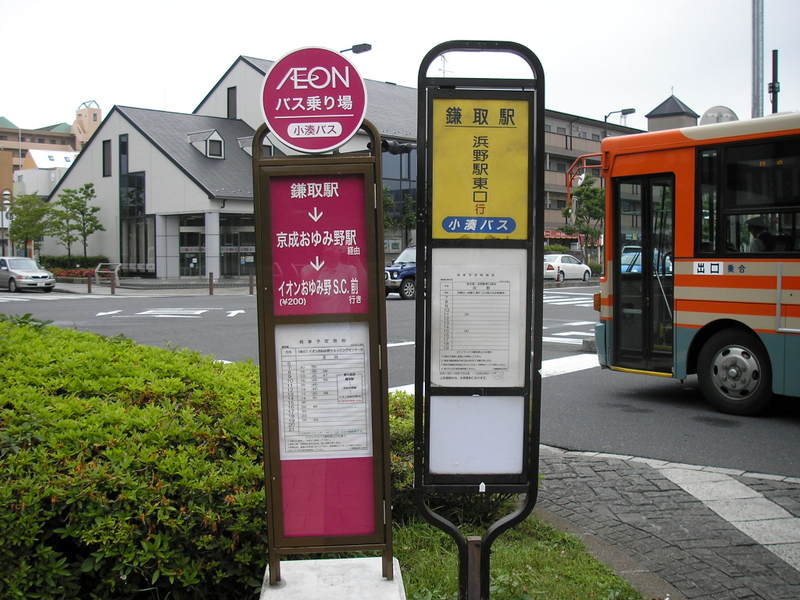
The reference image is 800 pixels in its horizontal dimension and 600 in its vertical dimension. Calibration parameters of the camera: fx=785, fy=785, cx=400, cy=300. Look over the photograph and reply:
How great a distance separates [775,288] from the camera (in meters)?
7.90

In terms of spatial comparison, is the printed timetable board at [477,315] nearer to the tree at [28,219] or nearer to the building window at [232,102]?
the tree at [28,219]

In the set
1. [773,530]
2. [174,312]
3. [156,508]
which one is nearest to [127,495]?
[156,508]

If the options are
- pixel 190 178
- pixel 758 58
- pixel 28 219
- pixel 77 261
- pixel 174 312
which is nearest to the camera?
pixel 758 58

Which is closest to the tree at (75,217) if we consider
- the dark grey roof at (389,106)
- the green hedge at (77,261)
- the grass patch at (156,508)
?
the green hedge at (77,261)

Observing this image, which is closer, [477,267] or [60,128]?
[477,267]

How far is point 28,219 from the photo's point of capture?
4338 centimetres

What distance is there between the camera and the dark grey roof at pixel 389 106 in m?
42.1

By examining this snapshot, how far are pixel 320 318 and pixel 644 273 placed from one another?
21.4 ft

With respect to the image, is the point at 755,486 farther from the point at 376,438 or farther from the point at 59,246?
the point at 59,246

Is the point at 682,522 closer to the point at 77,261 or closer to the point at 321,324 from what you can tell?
the point at 321,324

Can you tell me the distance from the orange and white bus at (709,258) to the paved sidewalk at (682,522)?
96.8 inches

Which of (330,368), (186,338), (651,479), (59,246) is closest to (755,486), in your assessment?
(651,479)

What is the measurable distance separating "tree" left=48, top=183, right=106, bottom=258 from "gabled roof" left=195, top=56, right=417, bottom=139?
937 centimetres

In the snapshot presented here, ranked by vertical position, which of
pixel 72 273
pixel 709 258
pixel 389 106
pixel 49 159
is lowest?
pixel 72 273
